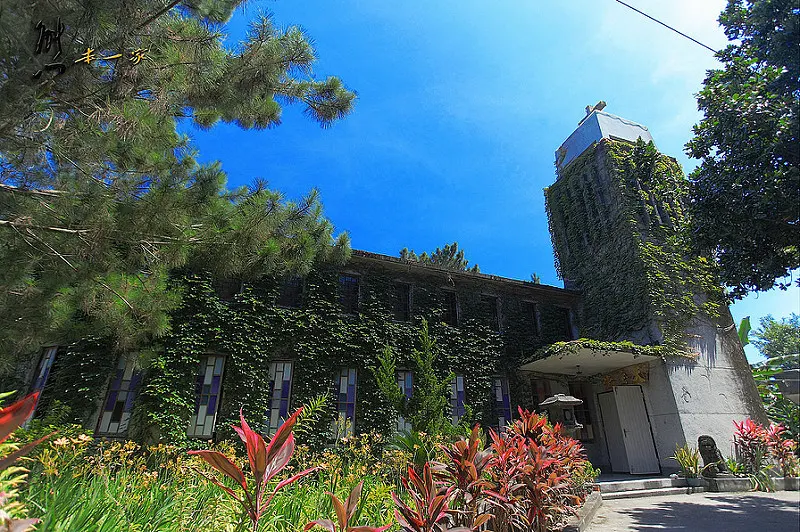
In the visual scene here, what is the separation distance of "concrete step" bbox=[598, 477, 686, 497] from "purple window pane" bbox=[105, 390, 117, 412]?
10.8 metres

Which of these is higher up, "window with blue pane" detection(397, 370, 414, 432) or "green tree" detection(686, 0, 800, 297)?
"green tree" detection(686, 0, 800, 297)

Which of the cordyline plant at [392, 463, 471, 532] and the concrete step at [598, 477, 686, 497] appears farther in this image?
the concrete step at [598, 477, 686, 497]

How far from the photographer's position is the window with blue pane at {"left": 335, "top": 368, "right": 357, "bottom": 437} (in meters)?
9.92

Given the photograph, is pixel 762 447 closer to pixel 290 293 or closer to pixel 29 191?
pixel 290 293

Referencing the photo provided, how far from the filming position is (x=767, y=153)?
664 cm

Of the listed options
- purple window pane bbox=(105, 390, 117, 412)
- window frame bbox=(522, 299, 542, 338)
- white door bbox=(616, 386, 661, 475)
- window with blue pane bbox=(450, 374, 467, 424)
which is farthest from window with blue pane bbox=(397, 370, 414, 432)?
purple window pane bbox=(105, 390, 117, 412)

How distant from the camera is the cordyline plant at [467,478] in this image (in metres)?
3.22

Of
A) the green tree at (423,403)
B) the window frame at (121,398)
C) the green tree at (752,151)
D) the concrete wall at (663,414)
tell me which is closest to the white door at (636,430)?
the concrete wall at (663,414)

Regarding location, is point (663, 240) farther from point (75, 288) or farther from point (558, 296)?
point (75, 288)

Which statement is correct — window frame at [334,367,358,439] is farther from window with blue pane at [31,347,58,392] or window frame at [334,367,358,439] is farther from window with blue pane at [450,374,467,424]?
window with blue pane at [31,347,58,392]

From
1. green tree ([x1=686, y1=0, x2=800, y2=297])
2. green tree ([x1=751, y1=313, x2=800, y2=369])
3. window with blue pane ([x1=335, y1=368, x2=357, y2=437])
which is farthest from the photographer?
green tree ([x1=751, y1=313, x2=800, y2=369])

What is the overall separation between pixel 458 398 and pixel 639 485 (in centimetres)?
448

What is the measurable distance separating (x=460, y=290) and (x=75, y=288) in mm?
9616

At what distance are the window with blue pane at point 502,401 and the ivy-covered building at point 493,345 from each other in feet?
0.12
